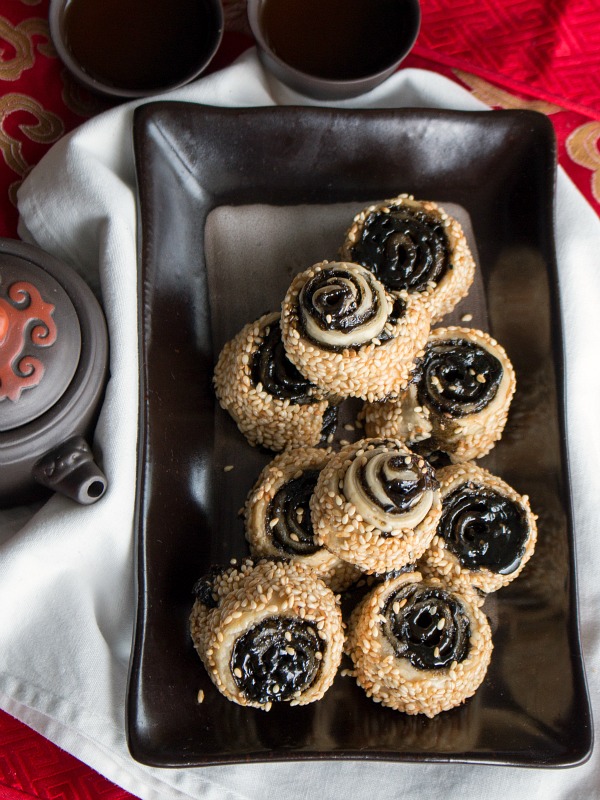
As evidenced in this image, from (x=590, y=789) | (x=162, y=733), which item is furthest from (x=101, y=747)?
(x=590, y=789)

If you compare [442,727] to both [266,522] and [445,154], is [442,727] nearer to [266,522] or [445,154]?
[266,522]

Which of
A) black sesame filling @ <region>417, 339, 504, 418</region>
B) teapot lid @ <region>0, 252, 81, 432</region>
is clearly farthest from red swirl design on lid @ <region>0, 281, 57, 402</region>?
black sesame filling @ <region>417, 339, 504, 418</region>

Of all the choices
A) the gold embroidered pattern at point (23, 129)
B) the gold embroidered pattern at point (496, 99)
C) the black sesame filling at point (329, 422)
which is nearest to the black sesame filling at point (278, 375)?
the black sesame filling at point (329, 422)

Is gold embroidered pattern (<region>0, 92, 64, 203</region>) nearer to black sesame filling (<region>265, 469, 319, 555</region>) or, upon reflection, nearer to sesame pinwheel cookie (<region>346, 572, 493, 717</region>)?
black sesame filling (<region>265, 469, 319, 555</region>)

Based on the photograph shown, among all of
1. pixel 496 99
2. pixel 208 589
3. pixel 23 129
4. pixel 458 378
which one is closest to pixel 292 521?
pixel 208 589

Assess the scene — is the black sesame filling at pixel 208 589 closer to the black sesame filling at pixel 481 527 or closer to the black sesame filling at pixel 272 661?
the black sesame filling at pixel 272 661

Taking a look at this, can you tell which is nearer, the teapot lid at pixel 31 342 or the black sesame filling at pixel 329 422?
the teapot lid at pixel 31 342
